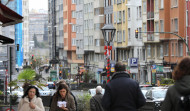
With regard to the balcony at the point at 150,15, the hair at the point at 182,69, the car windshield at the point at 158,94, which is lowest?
the car windshield at the point at 158,94

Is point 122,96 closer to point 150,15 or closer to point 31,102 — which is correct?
point 31,102

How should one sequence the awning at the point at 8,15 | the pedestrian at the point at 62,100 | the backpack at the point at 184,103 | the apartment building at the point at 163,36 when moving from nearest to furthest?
the backpack at the point at 184,103
the awning at the point at 8,15
the pedestrian at the point at 62,100
the apartment building at the point at 163,36

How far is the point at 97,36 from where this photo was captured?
10325cm

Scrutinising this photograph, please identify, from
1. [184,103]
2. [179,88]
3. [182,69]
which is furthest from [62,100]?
[184,103]

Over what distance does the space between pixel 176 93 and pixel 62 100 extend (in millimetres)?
6301

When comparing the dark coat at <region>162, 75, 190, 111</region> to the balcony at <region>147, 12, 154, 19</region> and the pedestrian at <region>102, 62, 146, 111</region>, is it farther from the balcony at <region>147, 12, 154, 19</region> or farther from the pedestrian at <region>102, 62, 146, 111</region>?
the balcony at <region>147, 12, 154, 19</region>

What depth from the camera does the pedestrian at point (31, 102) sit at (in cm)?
1259

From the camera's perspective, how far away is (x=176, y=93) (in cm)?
732

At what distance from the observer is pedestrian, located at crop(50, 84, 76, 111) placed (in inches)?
522

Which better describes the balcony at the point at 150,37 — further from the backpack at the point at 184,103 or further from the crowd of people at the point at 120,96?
the backpack at the point at 184,103

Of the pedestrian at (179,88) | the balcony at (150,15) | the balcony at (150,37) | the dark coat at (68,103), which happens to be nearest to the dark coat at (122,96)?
the pedestrian at (179,88)

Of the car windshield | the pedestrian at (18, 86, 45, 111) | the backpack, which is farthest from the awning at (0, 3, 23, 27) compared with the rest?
the car windshield

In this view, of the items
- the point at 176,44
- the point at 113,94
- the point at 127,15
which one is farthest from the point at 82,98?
the point at 127,15

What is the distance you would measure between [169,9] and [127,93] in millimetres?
61928
